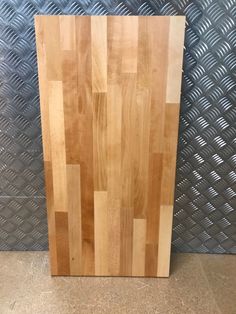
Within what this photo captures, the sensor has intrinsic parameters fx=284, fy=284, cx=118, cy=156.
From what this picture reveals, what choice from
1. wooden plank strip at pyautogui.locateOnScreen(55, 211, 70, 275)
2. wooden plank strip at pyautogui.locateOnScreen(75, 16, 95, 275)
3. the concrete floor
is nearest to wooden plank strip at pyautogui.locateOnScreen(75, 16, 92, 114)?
wooden plank strip at pyautogui.locateOnScreen(75, 16, 95, 275)

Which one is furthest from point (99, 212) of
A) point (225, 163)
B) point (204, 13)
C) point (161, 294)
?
point (204, 13)

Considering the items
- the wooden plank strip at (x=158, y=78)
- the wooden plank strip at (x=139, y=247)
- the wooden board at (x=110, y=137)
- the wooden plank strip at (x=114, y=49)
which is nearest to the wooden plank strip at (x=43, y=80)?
the wooden board at (x=110, y=137)

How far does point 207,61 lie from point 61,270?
1324 mm

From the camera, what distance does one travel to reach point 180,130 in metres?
1.49

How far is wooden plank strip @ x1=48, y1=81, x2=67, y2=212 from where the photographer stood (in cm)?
128

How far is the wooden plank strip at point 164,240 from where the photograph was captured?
1438 millimetres

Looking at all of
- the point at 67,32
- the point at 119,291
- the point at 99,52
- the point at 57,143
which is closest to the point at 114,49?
the point at 99,52

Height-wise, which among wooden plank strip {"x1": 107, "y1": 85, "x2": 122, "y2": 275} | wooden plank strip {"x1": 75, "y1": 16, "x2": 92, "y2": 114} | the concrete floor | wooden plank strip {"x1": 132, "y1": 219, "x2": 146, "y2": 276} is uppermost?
wooden plank strip {"x1": 75, "y1": 16, "x2": 92, "y2": 114}

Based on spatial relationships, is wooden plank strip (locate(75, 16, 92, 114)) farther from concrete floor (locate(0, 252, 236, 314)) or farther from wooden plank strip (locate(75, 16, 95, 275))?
concrete floor (locate(0, 252, 236, 314))

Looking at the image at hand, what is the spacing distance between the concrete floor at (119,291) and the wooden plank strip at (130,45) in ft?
3.59

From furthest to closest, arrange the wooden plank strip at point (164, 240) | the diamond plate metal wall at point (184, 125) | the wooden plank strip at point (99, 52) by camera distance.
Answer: the wooden plank strip at point (164, 240) → the diamond plate metal wall at point (184, 125) → the wooden plank strip at point (99, 52)

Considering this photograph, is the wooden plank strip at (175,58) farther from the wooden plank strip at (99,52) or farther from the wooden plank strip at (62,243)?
the wooden plank strip at (62,243)

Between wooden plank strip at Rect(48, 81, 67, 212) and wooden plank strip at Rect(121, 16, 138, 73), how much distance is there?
31cm

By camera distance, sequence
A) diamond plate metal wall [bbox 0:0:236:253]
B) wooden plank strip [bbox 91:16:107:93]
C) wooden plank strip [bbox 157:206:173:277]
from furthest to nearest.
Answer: wooden plank strip [bbox 157:206:173:277]
diamond plate metal wall [bbox 0:0:236:253]
wooden plank strip [bbox 91:16:107:93]
